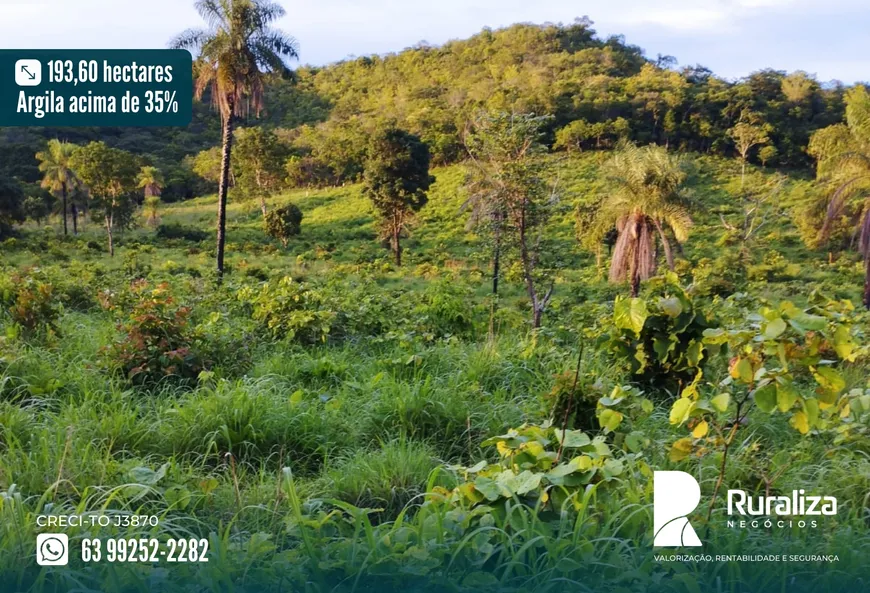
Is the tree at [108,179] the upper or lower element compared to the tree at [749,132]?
lower

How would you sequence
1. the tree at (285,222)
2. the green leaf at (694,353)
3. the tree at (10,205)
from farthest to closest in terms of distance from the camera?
1. the tree at (285,222)
2. the tree at (10,205)
3. the green leaf at (694,353)

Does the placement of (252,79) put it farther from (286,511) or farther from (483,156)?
(286,511)

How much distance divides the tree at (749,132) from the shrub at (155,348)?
8162 mm

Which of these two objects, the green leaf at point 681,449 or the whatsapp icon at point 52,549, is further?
the green leaf at point 681,449

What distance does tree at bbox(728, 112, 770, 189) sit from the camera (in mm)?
9375

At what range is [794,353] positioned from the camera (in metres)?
1.97

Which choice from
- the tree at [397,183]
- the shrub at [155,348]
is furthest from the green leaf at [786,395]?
the tree at [397,183]

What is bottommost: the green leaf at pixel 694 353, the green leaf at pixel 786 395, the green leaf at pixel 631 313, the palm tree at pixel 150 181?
the green leaf at pixel 694 353

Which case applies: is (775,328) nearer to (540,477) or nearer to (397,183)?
(540,477)

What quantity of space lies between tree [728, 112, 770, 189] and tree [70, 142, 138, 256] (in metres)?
9.50

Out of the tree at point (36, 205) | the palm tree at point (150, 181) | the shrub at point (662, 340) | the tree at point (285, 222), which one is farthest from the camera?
the tree at point (285, 222)

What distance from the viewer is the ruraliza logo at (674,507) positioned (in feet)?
6.57

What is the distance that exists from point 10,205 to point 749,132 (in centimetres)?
1637

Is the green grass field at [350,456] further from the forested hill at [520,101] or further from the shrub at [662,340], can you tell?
the forested hill at [520,101]
